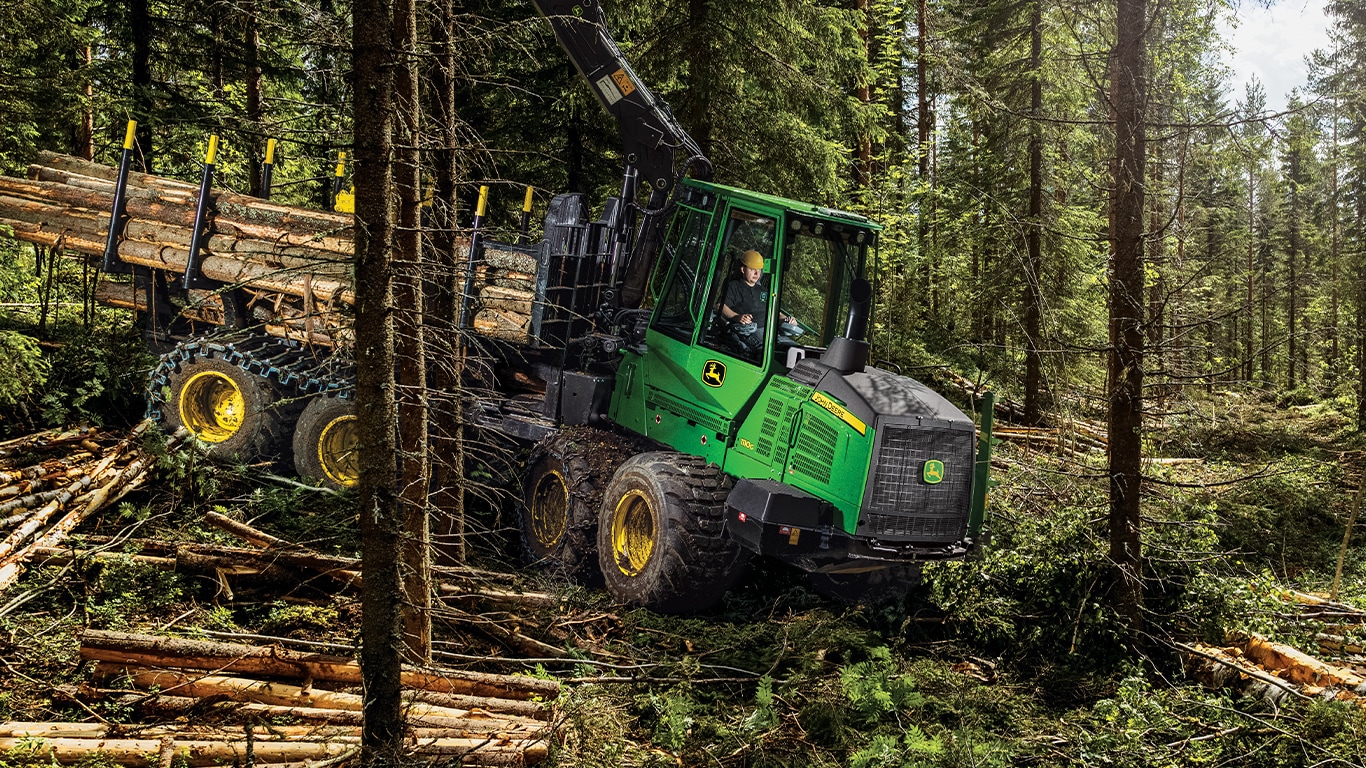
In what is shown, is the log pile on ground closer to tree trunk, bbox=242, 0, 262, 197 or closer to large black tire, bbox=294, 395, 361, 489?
large black tire, bbox=294, 395, 361, 489

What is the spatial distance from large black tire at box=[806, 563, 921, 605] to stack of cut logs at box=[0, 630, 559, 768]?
3893 mm

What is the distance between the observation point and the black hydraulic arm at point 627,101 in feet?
29.8

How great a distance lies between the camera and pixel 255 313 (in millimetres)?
10445

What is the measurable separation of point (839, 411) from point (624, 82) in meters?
3.93

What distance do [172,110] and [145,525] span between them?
843cm

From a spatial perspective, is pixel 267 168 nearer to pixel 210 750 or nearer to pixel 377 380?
pixel 377 380

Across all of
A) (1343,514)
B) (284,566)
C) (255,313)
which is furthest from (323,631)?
(1343,514)

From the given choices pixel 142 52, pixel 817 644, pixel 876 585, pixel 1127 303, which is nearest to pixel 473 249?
pixel 817 644

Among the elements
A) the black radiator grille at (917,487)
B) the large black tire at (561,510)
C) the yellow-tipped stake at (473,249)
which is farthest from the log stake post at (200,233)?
the black radiator grille at (917,487)

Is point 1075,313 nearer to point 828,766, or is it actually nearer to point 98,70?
point 828,766

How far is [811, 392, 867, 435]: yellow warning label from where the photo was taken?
7.34 metres

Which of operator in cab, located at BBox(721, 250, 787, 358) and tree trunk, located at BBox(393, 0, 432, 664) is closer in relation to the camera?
tree trunk, located at BBox(393, 0, 432, 664)

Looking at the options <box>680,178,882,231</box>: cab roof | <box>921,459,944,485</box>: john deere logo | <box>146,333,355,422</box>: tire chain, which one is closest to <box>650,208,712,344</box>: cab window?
<box>680,178,882,231</box>: cab roof

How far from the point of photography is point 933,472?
7547mm
